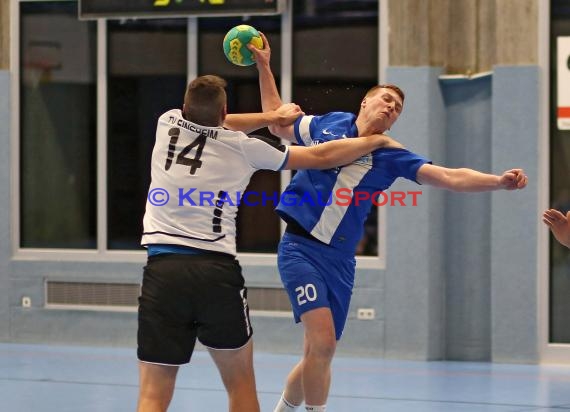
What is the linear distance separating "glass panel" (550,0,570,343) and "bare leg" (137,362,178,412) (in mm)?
5983

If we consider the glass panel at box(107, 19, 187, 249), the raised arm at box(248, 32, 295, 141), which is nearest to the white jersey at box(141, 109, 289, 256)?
the raised arm at box(248, 32, 295, 141)

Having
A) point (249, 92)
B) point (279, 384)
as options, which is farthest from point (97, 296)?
point (279, 384)

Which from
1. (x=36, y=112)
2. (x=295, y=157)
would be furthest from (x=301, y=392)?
(x=36, y=112)

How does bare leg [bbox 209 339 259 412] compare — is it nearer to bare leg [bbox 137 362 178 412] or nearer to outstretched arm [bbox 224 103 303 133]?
bare leg [bbox 137 362 178 412]

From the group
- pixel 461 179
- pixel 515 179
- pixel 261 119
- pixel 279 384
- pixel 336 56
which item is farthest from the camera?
pixel 336 56

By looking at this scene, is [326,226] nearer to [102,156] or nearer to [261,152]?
[261,152]

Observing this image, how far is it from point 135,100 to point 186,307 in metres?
6.75

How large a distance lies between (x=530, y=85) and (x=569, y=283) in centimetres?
183

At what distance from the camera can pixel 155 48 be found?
12.0 m

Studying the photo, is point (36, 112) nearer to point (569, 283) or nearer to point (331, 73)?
point (331, 73)

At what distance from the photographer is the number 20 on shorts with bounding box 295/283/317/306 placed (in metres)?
6.82

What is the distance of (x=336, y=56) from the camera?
37.6ft

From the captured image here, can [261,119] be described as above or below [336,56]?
below

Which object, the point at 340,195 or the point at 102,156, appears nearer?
the point at 340,195
